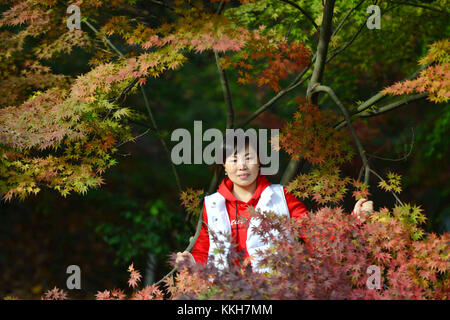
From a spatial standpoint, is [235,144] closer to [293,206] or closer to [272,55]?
[293,206]

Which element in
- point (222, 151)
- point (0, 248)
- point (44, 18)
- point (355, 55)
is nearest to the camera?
point (222, 151)

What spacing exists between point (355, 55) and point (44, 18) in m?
3.58

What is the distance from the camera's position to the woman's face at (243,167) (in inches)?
132

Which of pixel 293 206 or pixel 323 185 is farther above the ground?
pixel 323 185

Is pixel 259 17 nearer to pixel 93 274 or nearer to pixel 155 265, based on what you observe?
pixel 155 265

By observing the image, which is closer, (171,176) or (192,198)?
(192,198)

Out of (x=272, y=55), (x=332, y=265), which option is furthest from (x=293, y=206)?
(x=272, y=55)

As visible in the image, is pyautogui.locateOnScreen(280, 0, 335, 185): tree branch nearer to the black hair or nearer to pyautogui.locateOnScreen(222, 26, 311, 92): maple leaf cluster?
pyautogui.locateOnScreen(222, 26, 311, 92): maple leaf cluster

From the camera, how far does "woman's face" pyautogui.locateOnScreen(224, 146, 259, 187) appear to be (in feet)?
11.0

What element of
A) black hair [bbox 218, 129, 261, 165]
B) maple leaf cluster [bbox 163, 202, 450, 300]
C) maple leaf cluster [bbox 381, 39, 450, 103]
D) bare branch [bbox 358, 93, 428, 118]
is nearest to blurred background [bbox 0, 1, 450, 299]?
bare branch [bbox 358, 93, 428, 118]

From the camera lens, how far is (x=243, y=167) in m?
3.34
